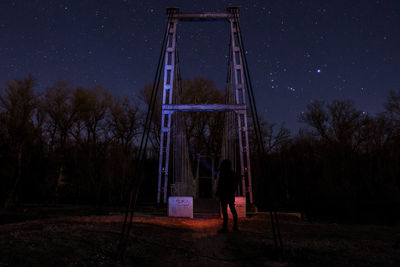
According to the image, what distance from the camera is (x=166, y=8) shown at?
10.2 m

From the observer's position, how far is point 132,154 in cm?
2672

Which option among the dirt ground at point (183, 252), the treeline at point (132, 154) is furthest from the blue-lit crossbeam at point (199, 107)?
the treeline at point (132, 154)

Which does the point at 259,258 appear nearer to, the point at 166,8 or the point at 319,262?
the point at 319,262

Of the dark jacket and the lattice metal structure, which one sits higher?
the lattice metal structure

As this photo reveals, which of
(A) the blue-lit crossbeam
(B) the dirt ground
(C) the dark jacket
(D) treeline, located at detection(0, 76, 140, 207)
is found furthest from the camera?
(D) treeline, located at detection(0, 76, 140, 207)

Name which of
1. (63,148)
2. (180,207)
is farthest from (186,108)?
(63,148)

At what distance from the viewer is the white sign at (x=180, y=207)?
28.8ft

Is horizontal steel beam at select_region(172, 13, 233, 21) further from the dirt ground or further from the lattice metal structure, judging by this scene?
the dirt ground

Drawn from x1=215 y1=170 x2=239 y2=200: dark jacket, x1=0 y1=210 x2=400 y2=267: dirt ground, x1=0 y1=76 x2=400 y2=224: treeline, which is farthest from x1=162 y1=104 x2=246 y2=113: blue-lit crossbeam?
x1=0 y1=76 x2=400 y2=224: treeline

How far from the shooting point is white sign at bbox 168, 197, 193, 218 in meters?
8.77

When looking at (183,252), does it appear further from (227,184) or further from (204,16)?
(204,16)

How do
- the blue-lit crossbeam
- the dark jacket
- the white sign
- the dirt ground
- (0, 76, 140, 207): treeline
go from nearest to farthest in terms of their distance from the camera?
1. the dirt ground
2. the dark jacket
3. the white sign
4. the blue-lit crossbeam
5. (0, 76, 140, 207): treeline

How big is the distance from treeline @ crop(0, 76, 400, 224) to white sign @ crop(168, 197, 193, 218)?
1443 cm

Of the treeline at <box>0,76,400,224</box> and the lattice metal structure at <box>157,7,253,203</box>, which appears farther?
the treeline at <box>0,76,400,224</box>
